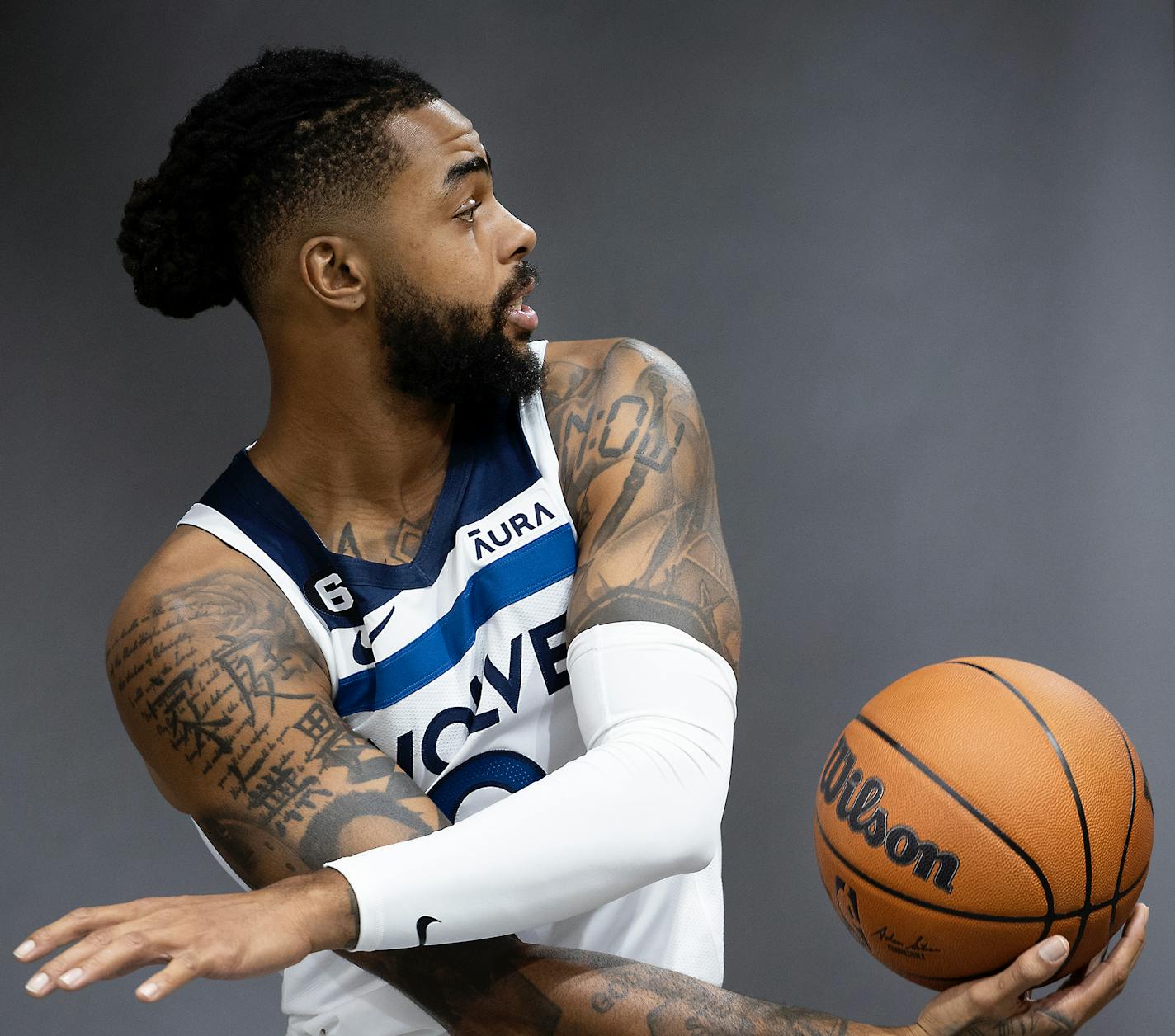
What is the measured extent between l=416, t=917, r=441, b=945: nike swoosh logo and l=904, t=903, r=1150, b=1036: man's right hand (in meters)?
0.49

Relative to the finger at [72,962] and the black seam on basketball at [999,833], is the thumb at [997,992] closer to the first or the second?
the black seam on basketball at [999,833]

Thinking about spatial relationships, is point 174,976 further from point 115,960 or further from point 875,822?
point 875,822

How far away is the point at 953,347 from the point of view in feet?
8.72

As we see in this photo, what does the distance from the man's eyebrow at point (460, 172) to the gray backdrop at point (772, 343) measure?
1081mm

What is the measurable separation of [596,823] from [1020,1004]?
0.46 m

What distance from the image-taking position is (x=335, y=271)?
1.58m

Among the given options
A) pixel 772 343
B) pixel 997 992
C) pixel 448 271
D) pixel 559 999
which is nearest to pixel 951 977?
pixel 997 992

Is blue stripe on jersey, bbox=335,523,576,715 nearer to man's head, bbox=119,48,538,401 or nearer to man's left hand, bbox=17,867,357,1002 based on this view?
man's head, bbox=119,48,538,401

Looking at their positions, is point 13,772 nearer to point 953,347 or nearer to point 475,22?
point 475,22

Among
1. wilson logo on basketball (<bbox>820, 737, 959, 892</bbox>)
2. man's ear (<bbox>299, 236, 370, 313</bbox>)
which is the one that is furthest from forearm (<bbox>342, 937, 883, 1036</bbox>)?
man's ear (<bbox>299, 236, 370, 313</bbox>)

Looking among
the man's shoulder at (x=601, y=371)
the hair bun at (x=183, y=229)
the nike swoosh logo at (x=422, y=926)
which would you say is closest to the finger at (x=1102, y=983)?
the nike swoosh logo at (x=422, y=926)

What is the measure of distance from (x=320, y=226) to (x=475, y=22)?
122 cm

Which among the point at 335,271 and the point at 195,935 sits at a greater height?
the point at 335,271

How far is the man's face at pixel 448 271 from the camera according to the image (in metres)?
1.56
